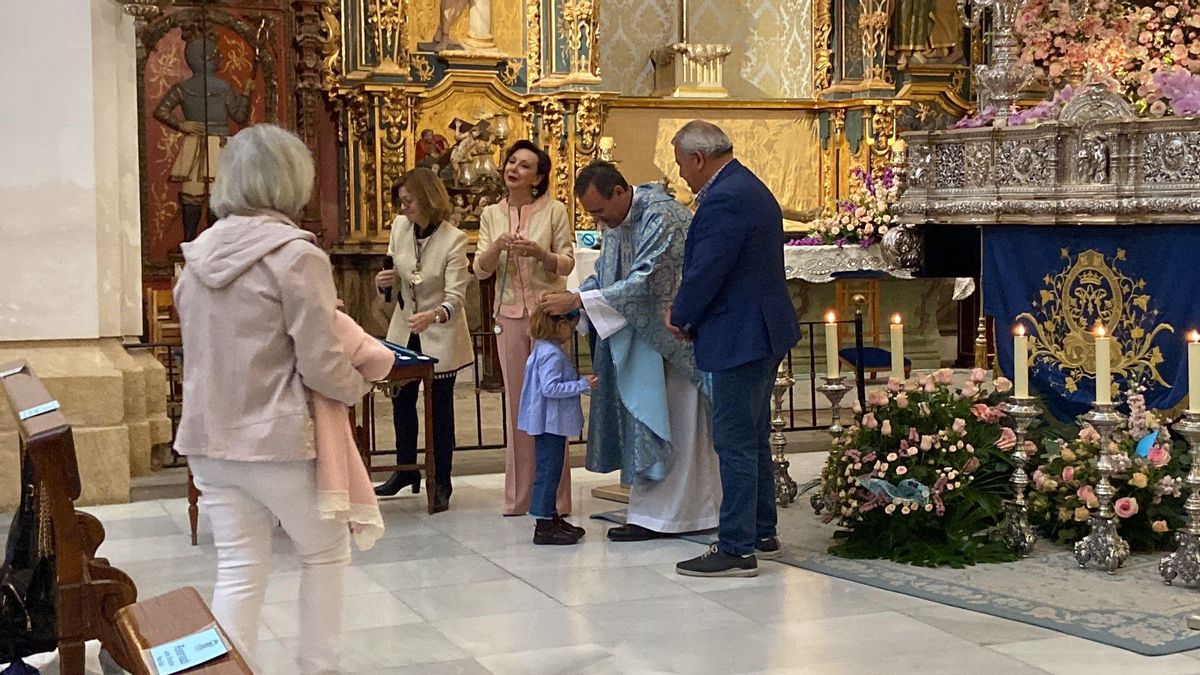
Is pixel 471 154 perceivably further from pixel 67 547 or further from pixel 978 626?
pixel 67 547

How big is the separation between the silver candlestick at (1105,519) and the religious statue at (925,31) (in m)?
9.03

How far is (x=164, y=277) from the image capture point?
1170cm

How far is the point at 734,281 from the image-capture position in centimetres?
593

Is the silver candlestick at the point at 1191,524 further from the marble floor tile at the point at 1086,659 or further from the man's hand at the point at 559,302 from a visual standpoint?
the man's hand at the point at 559,302

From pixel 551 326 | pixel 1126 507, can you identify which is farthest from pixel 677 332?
pixel 1126 507

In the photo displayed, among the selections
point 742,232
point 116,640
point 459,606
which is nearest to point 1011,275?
point 742,232

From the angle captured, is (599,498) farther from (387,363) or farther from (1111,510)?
(387,363)

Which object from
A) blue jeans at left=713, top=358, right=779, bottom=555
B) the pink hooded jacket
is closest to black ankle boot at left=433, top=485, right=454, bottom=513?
blue jeans at left=713, top=358, right=779, bottom=555

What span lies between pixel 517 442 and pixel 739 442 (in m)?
1.59

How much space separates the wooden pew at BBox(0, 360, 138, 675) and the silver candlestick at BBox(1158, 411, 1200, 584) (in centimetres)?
354

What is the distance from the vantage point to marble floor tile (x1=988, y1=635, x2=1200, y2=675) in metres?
4.72

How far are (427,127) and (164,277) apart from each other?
2476 mm

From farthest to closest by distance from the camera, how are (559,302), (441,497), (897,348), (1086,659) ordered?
(441,497) → (897,348) → (559,302) → (1086,659)

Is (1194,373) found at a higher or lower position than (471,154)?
lower
